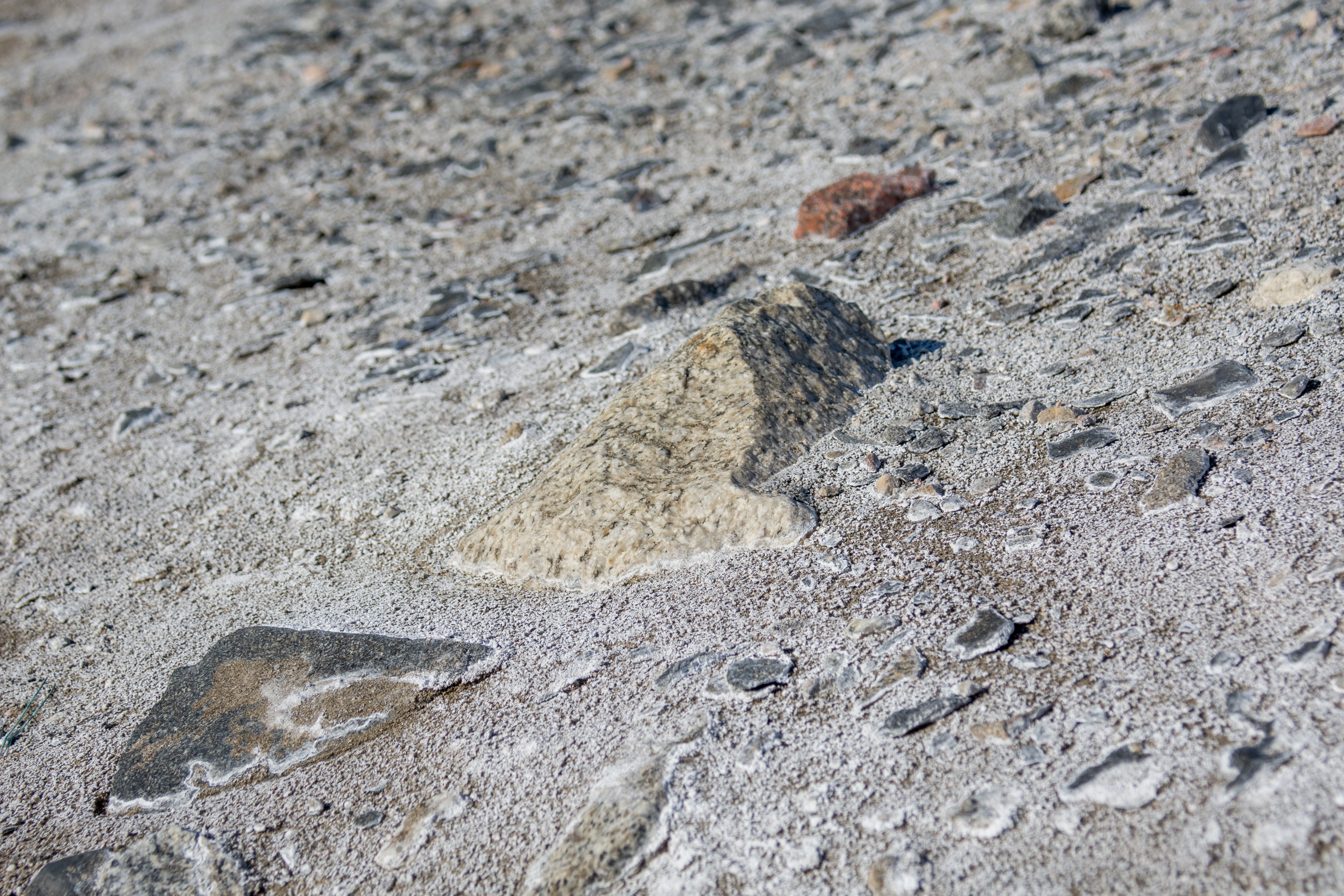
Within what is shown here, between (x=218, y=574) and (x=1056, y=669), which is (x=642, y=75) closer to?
(x=218, y=574)

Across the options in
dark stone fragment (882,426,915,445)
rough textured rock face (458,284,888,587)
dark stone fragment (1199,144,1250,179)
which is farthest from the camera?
dark stone fragment (1199,144,1250,179)

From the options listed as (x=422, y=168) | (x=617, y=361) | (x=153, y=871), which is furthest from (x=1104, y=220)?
(x=422, y=168)

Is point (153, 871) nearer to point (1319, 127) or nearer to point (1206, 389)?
point (1206, 389)

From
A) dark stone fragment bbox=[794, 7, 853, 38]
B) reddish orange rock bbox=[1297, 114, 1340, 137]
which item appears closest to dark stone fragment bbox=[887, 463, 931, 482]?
reddish orange rock bbox=[1297, 114, 1340, 137]

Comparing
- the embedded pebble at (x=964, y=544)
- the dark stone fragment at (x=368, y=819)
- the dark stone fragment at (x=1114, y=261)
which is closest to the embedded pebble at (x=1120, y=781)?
the embedded pebble at (x=964, y=544)

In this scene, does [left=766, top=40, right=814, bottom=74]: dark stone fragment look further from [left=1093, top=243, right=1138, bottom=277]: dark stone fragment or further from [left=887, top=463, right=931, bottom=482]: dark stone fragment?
[left=887, top=463, right=931, bottom=482]: dark stone fragment

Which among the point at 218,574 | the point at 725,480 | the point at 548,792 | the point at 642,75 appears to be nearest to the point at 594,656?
the point at 548,792
